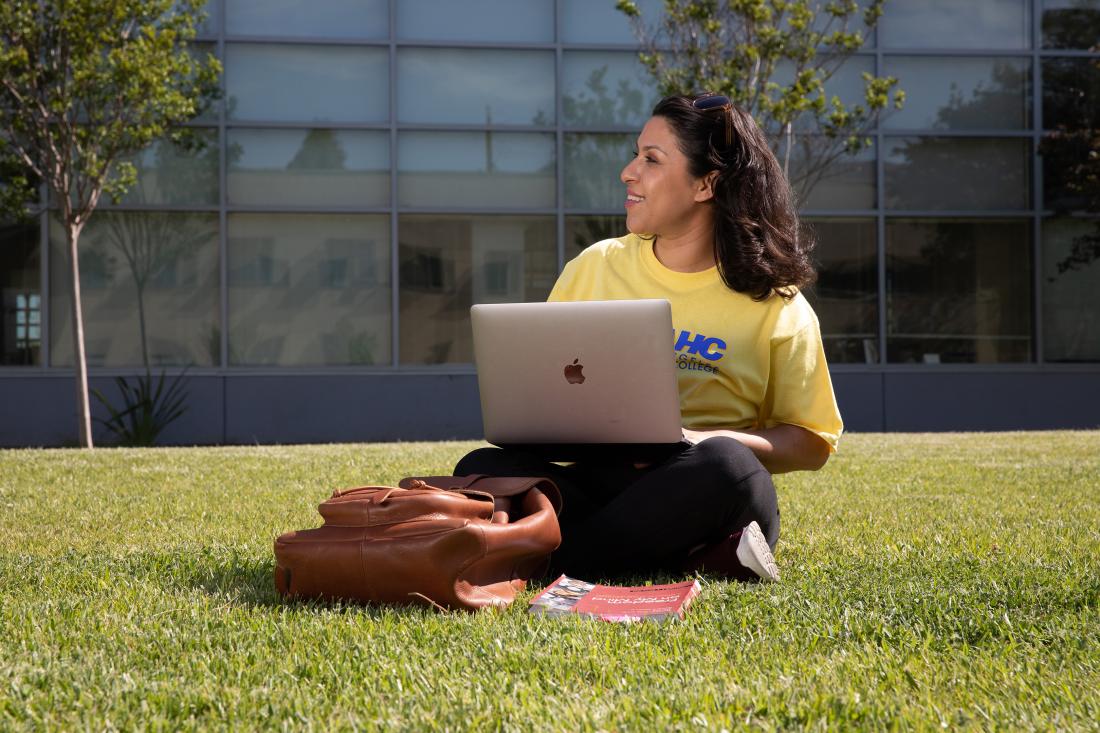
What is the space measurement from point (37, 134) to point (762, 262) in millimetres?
8595

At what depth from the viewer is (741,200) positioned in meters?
3.76

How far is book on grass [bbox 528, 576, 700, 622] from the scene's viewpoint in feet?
9.31

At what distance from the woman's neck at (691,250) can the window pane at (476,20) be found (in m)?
9.67

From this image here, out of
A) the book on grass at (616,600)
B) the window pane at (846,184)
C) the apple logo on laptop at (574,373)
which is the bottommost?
the book on grass at (616,600)

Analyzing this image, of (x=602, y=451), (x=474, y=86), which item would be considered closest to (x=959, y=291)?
(x=474, y=86)

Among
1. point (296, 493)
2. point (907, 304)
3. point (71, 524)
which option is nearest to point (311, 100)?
point (907, 304)

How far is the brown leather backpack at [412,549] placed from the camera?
290 cm

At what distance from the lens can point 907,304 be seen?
1329 cm

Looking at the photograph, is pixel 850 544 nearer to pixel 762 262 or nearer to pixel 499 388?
pixel 762 262

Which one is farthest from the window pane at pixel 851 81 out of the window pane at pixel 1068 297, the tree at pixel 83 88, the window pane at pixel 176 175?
the window pane at pixel 176 175

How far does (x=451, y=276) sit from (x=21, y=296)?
4402mm

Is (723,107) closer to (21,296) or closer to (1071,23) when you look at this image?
(21,296)

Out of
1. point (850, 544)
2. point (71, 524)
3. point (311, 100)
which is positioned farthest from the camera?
point (311, 100)

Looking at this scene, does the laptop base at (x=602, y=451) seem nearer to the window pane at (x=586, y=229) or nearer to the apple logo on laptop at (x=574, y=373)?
the apple logo on laptop at (x=574, y=373)
